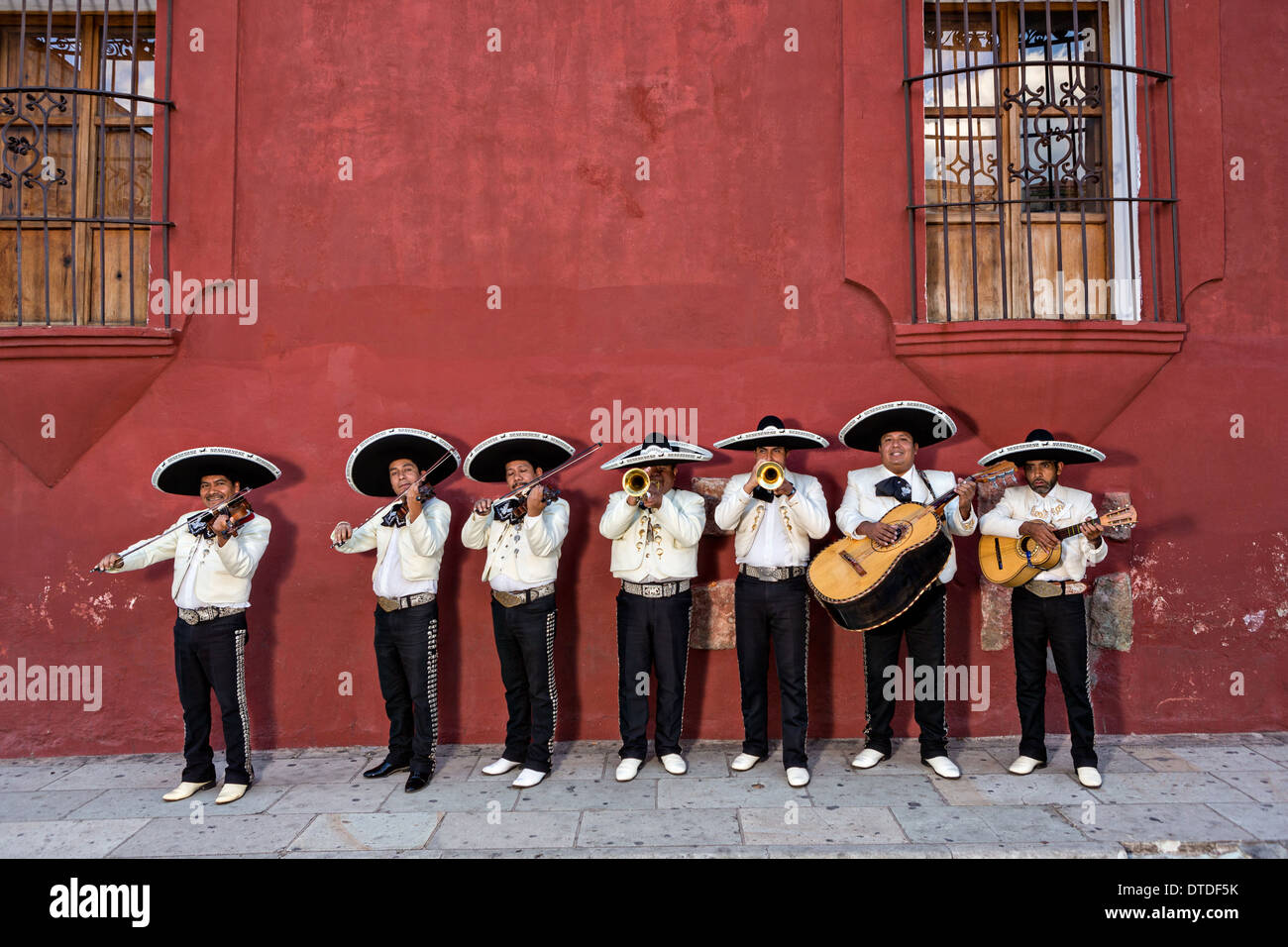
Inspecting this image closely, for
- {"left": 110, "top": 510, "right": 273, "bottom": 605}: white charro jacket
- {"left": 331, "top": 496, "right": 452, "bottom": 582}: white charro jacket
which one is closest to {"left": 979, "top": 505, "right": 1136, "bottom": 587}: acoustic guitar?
{"left": 331, "top": 496, "right": 452, "bottom": 582}: white charro jacket

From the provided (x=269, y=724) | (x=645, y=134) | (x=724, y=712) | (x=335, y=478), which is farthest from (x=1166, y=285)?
(x=269, y=724)

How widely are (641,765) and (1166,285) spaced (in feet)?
16.9

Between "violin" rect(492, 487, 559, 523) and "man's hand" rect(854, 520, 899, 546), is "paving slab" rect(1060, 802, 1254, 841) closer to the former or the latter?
"man's hand" rect(854, 520, 899, 546)

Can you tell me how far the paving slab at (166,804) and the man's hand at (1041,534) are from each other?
4910 millimetres

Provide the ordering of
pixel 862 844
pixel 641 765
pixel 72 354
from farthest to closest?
pixel 72 354 → pixel 641 765 → pixel 862 844

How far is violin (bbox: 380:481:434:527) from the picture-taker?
5.47 m

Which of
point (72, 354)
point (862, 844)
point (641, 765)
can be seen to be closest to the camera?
point (862, 844)

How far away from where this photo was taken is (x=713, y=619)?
20.4 feet

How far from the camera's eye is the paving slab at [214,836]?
4504 mm

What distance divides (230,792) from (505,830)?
1849 mm

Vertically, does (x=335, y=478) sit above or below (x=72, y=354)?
below

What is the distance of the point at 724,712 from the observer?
20.5 ft

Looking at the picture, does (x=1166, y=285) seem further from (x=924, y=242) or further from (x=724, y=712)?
(x=724, y=712)

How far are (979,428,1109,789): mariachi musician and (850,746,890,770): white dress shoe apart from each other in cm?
83
